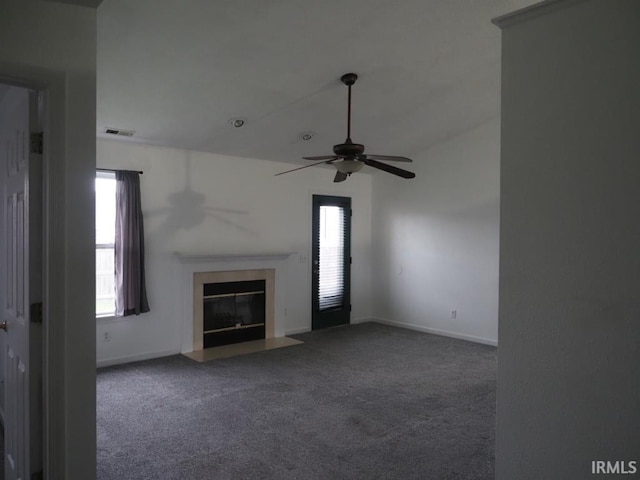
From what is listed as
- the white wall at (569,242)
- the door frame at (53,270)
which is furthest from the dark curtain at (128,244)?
the white wall at (569,242)

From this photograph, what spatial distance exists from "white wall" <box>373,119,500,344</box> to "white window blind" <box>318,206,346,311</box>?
0.71 meters

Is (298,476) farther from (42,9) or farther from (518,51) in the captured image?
(42,9)

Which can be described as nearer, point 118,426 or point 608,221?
point 608,221

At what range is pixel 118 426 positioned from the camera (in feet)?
Answer: 11.5

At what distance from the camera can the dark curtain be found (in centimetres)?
494

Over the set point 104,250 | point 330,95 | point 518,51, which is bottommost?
→ point 104,250

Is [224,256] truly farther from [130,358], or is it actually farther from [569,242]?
[569,242]

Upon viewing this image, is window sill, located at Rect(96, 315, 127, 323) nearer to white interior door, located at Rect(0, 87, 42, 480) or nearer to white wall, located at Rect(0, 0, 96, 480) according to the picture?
white interior door, located at Rect(0, 87, 42, 480)

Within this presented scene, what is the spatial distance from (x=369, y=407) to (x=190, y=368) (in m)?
2.14

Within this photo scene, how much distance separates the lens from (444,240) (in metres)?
6.66

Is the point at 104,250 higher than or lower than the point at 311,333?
higher

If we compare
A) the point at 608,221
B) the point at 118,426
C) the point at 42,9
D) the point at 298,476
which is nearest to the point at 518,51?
the point at 608,221

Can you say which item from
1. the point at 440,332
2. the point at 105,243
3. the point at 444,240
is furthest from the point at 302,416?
the point at 444,240

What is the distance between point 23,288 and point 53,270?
12.5 inches
